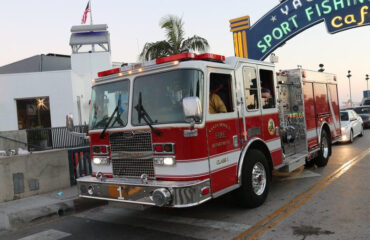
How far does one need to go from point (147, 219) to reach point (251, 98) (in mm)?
2732

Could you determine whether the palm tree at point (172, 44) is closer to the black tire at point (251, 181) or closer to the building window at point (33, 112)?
the building window at point (33, 112)

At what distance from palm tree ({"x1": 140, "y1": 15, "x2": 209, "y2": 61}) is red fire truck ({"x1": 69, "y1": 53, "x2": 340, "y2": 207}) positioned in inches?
389

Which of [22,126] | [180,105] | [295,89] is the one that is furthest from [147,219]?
[22,126]

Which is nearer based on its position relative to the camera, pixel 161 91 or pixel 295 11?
pixel 161 91

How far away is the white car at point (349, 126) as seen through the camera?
13.8 m

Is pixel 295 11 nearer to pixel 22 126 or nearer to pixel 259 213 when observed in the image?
pixel 259 213

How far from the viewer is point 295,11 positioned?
13531 millimetres

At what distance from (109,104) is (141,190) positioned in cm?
162

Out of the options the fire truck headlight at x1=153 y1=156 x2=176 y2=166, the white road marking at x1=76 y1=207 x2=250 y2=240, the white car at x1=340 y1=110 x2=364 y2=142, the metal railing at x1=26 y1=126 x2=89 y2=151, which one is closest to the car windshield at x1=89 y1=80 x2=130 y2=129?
the fire truck headlight at x1=153 y1=156 x2=176 y2=166

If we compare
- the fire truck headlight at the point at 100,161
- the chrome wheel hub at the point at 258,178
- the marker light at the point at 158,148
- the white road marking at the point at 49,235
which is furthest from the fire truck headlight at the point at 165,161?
the white road marking at the point at 49,235

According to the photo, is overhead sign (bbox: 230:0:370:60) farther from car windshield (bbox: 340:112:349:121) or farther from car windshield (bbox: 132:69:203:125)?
car windshield (bbox: 132:69:203:125)

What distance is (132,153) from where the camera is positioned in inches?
199

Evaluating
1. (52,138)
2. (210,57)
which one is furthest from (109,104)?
(52,138)

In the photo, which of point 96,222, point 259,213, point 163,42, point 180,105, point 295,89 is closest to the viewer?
point 180,105
